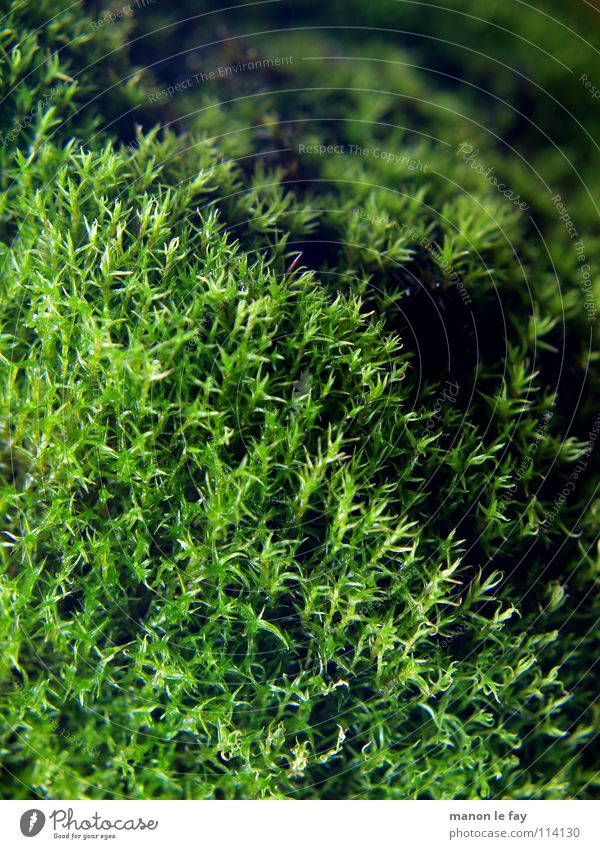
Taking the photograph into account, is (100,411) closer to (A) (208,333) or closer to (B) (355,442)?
(A) (208,333)

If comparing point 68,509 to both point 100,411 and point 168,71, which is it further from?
point 168,71

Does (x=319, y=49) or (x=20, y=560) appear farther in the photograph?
(x=319, y=49)

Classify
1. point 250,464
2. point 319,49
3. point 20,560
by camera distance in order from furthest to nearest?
1. point 319,49
2. point 20,560
3. point 250,464

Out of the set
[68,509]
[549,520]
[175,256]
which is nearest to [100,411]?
[68,509]

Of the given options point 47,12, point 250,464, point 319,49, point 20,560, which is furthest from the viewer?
point 319,49

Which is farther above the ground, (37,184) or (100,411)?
(37,184)
